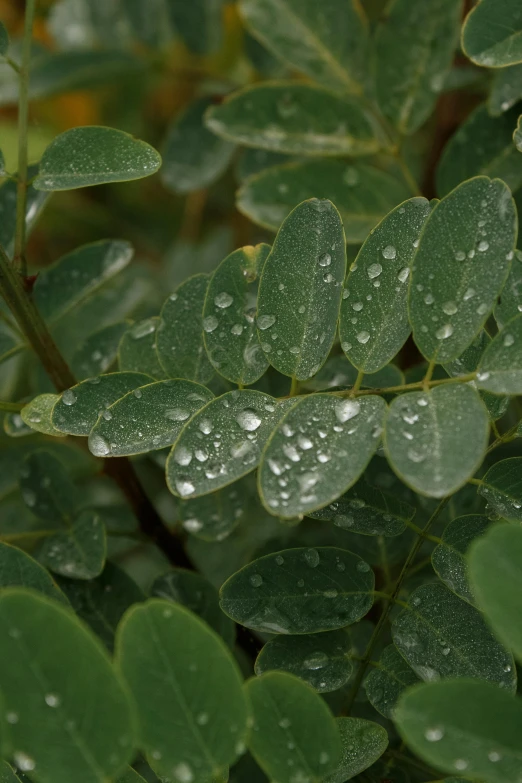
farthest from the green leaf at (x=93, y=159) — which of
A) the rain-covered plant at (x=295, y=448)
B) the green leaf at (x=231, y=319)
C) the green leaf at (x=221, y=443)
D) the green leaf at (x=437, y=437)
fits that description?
the green leaf at (x=437, y=437)

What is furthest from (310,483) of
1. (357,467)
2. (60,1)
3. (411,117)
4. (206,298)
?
(60,1)

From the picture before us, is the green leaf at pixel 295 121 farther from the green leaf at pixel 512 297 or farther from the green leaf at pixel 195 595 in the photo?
the green leaf at pixel 195 595

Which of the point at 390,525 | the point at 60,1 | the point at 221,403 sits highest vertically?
the point at 60,1

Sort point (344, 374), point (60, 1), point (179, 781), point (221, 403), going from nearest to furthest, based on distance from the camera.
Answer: point (179, 781) < point (221, 403) < point (344, 374) < point (60, 1)

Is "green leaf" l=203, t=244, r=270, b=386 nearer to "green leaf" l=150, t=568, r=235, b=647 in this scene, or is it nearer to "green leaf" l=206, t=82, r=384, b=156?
"green leaf" l=150, t=568, r=235, b=647

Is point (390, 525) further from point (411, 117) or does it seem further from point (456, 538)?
point (411, 117)

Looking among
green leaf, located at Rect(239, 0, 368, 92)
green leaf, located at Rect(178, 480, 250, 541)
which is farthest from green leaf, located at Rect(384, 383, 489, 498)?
green leaf, located at Rect(239, 0, 368, 92)
